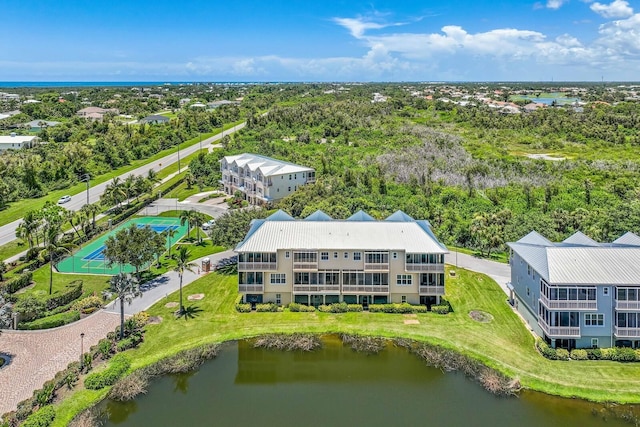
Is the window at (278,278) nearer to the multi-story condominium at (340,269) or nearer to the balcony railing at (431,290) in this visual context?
the multi-story condominium at (340,269)

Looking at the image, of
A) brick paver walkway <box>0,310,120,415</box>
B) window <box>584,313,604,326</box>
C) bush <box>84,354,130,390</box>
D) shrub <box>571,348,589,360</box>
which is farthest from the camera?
window <box>584,313,604,326</box>

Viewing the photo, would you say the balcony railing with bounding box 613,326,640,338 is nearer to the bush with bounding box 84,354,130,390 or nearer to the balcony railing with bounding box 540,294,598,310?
the balcony railing with bounding box 540,294,598,310

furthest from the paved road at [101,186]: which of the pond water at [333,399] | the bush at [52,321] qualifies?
the pond water at [333,399]

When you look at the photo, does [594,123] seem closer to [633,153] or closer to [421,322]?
[633,153]

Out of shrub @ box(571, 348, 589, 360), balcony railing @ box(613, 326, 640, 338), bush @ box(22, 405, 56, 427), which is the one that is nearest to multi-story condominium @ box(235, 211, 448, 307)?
shrub @ box(571, 348, 589, 360)

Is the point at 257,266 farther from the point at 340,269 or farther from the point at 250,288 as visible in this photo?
the point at 340,269
